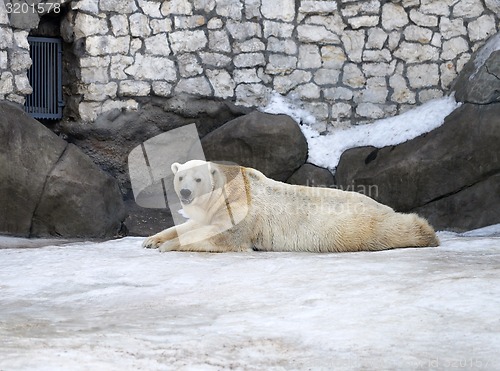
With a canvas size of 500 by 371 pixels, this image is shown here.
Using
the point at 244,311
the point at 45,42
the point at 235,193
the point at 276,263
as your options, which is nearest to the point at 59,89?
the point at 45,42

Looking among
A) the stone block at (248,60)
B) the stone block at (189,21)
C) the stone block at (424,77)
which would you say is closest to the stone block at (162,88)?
the stone block at (189,21)

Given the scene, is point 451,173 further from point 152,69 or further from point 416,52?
point 152,69

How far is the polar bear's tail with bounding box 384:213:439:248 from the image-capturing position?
587cm

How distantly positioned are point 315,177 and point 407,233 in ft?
13.3

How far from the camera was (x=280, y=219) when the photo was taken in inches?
234

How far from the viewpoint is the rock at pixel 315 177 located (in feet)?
32.5

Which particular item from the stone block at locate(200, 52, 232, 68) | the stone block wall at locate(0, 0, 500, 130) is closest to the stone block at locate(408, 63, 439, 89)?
the stone block wall at locate(0, 0, 500, 130)

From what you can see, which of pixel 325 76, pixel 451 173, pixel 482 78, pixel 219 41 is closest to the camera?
pixel 451 173

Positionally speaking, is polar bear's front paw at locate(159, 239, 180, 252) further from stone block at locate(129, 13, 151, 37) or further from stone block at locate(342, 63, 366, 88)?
stone block at locate(342, 63, 366, 88)

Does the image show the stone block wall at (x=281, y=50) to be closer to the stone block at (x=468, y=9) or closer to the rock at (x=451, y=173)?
the stone block at (x=468, y=9)

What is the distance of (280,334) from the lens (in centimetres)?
317

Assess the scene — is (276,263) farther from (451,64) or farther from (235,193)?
(451,64)

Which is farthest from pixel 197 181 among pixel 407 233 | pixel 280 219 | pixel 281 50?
pixel 281 50

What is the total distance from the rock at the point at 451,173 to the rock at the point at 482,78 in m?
0.16
